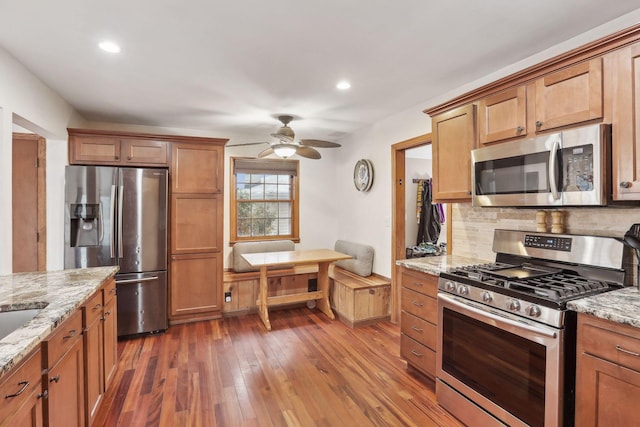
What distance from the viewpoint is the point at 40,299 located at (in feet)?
5.50

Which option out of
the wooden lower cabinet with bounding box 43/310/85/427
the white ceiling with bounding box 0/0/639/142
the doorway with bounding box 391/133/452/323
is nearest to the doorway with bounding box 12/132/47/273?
the white ceiling with bounding box 0/0/639/142

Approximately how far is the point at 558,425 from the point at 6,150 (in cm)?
382

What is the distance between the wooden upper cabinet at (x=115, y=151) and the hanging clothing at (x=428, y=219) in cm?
434

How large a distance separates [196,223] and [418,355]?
2840 millimetres

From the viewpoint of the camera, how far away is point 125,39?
2.18 m

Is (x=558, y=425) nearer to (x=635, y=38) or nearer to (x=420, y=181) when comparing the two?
(x=635, y=38)

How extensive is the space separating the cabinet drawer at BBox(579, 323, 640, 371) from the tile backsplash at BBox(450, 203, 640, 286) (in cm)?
72

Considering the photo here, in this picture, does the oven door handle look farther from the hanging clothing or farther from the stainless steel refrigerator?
the hanging clothing

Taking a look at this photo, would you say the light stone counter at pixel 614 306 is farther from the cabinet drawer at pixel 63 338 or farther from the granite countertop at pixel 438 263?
the cabinet drawer at pixel 63 338

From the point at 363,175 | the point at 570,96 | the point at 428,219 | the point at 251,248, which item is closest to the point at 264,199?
the point at 251,248

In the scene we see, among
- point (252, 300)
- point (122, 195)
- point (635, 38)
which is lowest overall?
point (252, 300)

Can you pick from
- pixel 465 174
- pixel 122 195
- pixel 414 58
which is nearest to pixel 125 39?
pixel 122 195

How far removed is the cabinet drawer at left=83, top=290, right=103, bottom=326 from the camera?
6.08 ft

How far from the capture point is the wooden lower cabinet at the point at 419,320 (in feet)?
8.18
